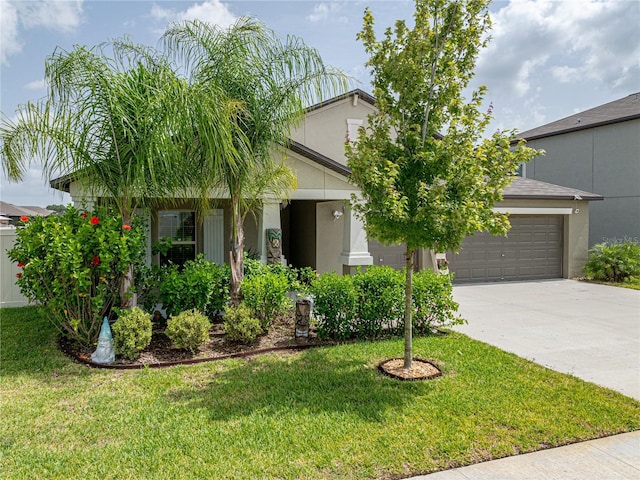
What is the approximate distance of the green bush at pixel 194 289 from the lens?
7.31 metres

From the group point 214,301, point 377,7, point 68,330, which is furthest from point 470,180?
point 68,330

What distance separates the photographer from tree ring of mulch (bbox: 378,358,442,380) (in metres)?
5.67

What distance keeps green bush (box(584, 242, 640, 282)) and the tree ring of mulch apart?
38.9ft

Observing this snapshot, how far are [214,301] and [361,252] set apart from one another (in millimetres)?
3864

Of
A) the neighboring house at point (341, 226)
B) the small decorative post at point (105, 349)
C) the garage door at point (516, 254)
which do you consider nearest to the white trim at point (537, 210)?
the neighboring house at point (341, 226)

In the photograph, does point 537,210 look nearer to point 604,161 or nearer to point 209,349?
point 604,161

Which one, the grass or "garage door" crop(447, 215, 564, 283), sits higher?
"garage door" crop(447, 215, 564, 283)

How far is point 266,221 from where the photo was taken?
946 cm

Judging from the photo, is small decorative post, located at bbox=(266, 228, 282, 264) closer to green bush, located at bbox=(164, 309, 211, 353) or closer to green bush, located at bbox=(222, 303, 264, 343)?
green bush, located at bbox=(222, 303, 264, 343)

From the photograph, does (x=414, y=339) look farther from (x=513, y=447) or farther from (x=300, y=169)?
(x=300, y=169)

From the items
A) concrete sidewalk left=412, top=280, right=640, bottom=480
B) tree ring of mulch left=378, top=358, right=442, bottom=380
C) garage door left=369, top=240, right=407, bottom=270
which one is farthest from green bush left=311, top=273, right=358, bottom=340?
garage door left=369, top=240, right=407, bottom=270

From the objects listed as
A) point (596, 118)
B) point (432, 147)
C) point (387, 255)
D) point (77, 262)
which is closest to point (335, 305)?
point (432, 147)

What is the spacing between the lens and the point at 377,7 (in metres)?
6.27

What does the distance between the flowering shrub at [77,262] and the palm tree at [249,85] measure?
162 centimetres
